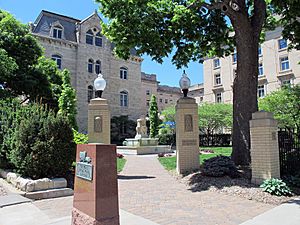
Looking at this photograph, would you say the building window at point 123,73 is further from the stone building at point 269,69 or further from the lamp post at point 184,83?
the lamp post at point 184,83

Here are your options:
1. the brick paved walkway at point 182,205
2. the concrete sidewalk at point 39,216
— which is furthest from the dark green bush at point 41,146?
the brick paved walkway at point 182,205

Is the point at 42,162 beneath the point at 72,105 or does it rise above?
beneath

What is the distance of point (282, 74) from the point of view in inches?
1459

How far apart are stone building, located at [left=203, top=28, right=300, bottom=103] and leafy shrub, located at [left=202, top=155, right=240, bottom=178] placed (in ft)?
96.2

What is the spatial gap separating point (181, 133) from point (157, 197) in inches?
160

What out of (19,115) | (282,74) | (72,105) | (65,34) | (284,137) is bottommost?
(284,137)

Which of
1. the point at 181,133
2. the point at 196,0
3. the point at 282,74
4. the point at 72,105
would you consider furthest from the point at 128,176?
the point at 282,74

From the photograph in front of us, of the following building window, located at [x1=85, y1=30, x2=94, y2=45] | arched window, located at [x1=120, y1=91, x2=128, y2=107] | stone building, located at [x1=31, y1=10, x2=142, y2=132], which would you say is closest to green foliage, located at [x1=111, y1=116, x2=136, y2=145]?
stone building, located at [x1=31, y1=10, x2=142, y2=132]

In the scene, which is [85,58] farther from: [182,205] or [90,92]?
[182,205]

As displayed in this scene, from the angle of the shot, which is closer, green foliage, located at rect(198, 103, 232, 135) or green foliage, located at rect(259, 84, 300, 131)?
green foliage, located at rect(259, 84, 300, 131)

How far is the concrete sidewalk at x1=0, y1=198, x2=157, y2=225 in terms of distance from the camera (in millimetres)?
4926

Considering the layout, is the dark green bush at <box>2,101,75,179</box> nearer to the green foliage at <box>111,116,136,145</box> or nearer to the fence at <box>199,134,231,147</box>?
the fence at <box>199,134,231,147</box>

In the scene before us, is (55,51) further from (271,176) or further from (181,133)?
(271,176)

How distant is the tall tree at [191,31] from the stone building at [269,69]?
2592cm
